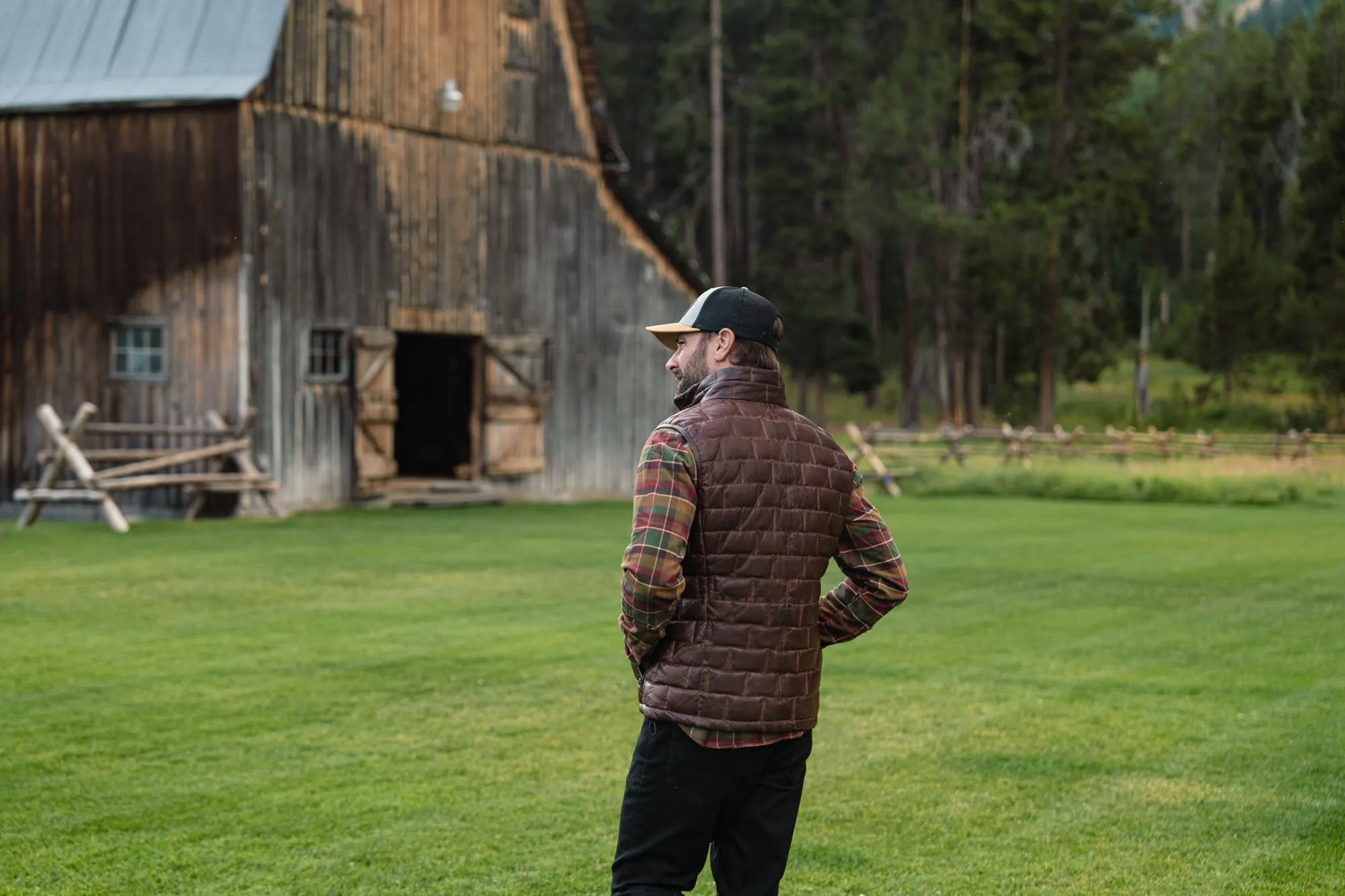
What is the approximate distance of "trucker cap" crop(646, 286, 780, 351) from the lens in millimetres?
4336

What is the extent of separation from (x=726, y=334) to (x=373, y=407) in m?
18.4

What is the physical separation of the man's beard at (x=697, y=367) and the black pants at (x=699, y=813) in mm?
879

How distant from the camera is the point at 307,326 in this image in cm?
2169

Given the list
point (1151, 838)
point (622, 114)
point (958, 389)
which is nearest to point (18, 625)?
point (1151, 838)

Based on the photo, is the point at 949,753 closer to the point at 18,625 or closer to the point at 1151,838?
the point at 1151,838

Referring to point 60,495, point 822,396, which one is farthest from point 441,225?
point 822,396

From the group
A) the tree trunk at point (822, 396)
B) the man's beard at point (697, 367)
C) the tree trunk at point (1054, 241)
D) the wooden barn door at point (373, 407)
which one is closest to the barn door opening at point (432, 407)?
the wooden barn door at point (373, 407)

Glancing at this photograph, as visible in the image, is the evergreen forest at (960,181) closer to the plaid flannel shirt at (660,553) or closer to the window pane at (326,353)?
the window pane at (326,353)

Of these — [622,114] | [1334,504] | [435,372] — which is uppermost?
[622,114]

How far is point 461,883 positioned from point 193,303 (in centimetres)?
1635

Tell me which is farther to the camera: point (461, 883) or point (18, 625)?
point (18, 625)

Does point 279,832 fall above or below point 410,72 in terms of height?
below

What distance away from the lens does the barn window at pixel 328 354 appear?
862 inches

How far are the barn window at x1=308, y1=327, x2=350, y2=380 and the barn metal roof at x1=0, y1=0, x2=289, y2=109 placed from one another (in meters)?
3.20
